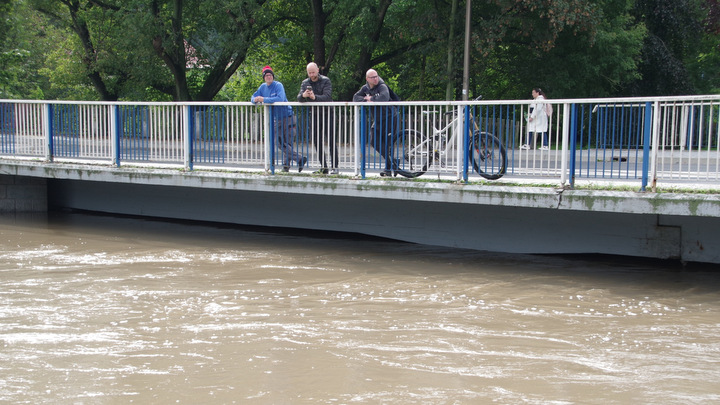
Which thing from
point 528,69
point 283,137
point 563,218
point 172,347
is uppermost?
point 528,69

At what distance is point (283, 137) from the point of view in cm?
1170

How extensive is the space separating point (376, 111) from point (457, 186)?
5.54ft

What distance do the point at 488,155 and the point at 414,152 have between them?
114cm

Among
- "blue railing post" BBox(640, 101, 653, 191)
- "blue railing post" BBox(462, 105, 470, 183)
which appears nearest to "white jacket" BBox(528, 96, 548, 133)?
"blue railing post" BBox(462, 105, 470, 183)

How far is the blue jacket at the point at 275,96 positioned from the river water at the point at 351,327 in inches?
83.7

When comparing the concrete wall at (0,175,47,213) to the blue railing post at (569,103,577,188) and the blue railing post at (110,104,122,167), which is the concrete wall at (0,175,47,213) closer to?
the blue railing post at (110,104,122,167)

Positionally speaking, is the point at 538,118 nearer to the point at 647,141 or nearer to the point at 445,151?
the point at 647,141

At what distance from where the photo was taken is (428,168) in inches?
420

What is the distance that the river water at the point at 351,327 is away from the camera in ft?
18.7

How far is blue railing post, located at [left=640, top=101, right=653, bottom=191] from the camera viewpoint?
8797 mm

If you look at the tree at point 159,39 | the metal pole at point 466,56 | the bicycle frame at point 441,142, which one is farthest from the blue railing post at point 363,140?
the tree at point 159,39

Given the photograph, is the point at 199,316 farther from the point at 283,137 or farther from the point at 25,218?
the point at 25,218

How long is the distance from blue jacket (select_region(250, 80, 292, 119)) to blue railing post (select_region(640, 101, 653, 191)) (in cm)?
523

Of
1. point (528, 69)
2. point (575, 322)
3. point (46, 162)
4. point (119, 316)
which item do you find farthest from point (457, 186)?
point (528, 69)
